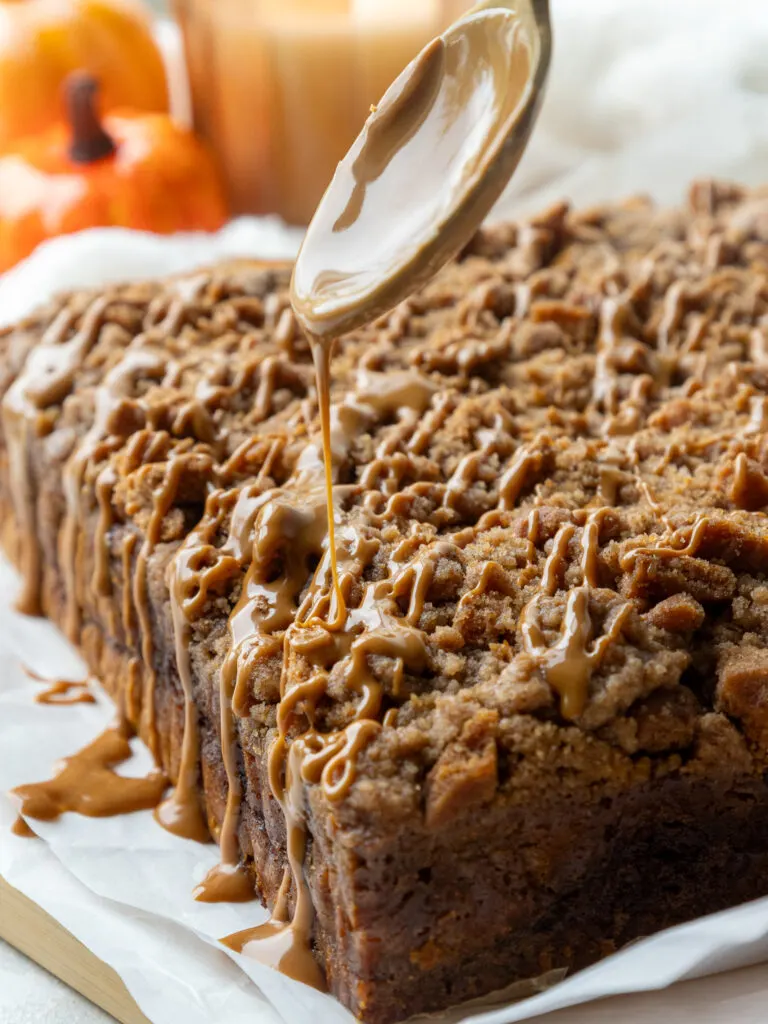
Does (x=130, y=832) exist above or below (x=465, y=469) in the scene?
below

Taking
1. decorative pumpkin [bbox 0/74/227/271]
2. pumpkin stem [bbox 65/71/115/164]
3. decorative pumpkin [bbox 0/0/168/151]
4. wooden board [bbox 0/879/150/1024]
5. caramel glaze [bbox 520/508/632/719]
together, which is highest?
decorative pumpkin [bbox 0/0/168/151]

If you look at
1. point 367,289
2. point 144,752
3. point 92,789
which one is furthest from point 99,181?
point 367,289

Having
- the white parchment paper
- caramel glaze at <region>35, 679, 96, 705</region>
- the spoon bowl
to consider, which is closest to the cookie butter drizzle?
the spoon bowl

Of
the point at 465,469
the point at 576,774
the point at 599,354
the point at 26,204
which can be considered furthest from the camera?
the point at 26,204

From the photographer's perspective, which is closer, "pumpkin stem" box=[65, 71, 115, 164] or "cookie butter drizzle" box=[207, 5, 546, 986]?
"cookie butter drizzle" box=[207, 5, 546, 986]

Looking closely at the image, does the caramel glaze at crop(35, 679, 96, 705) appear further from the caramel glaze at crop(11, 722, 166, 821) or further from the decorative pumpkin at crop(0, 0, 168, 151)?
the decorative pumpkin at crop(0, 0, 168, 151)

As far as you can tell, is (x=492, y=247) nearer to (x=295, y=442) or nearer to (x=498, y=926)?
(x=295, y=442)

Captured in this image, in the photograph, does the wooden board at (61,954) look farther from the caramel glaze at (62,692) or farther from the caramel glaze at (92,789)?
the caramel glaze at (62,692)

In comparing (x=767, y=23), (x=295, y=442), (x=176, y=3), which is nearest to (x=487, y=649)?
(x=295, y=442)
